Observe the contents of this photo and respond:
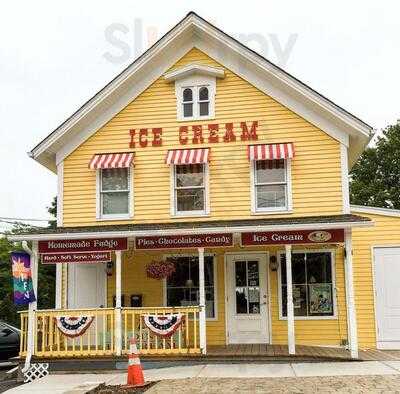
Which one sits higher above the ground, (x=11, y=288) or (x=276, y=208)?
(x=276, y=208)

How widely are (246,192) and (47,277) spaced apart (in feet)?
56.2

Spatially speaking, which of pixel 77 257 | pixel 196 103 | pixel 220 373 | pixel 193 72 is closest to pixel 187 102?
pixel 196 103

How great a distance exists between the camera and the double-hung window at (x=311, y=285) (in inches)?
614

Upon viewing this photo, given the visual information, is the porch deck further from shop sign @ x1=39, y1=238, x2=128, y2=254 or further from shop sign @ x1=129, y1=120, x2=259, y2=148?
shop sign @ x1=129, y1=120, x2=259, y2=148

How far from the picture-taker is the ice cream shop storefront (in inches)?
547

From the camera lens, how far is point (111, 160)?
641 inches

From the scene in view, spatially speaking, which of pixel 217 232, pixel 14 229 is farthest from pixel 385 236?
pixel 14 229

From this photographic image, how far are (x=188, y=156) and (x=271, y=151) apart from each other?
6.94 feet

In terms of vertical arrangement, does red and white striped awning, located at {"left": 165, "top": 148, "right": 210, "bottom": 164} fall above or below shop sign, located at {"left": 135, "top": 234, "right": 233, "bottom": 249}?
above

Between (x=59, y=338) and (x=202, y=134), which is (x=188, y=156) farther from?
(x=59, y=338)

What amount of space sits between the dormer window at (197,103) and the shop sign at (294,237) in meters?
4.02

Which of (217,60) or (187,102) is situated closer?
(217,60)

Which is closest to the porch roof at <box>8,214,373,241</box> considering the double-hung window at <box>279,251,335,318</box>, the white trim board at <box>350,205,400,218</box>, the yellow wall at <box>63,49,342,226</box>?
the yellow wall at <box>63,49,342,226</box>

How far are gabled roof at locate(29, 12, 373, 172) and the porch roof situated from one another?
2.46 meters
